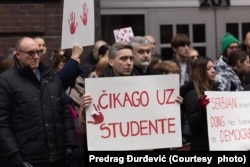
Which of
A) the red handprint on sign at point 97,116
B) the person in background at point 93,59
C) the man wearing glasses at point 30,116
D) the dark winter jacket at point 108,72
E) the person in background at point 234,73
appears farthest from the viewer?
the person in background at point 93,59

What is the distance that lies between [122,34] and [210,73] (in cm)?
190

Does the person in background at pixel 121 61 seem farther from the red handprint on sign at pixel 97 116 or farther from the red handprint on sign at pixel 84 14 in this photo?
the red handprint on sign at pixel 84 14

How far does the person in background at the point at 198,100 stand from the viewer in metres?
7.07

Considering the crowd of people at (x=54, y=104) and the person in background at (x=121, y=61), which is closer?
the crowd of people at (x=54, y=104)

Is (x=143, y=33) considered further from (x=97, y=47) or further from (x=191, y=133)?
(x=191, y=133)

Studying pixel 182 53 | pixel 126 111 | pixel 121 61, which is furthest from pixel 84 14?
pixel 182 53

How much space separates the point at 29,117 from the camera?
623cm

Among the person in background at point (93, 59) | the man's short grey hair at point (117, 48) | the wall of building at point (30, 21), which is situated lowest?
the man's short grey hair at point (117, 48)

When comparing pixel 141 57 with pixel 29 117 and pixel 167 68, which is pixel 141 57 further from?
pixel 29 117

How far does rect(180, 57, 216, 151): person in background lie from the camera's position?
23.2 feet

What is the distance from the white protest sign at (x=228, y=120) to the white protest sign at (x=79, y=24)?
3.76 feet

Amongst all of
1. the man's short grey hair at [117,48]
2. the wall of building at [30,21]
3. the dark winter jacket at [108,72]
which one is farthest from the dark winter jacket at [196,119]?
the wall of building at [30,21]

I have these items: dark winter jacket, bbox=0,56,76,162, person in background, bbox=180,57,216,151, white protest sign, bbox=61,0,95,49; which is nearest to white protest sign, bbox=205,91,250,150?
person in background, bbox=180,57,216,151

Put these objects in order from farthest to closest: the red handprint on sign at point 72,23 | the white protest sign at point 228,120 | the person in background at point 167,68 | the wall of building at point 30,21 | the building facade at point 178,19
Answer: the building facade at point 178,19
the wall of building at point 30,21
the person in background at point 167,68
the red handprint on sign at point 72,23
the white protest sign at point 228,120
